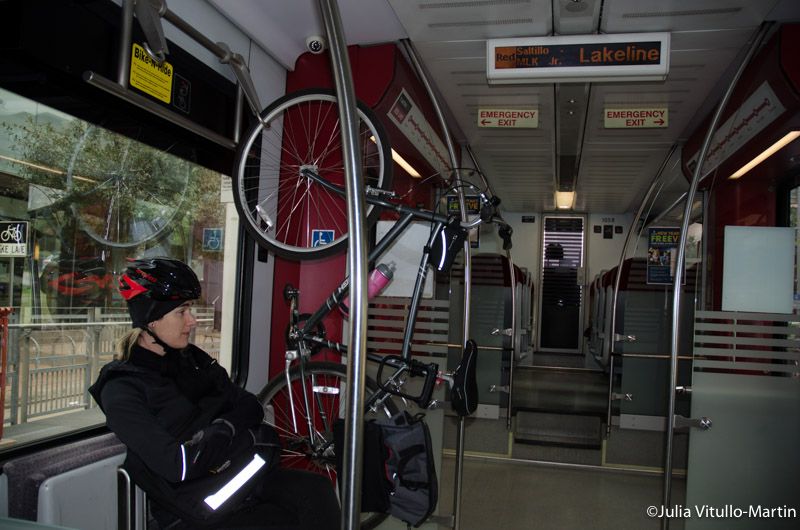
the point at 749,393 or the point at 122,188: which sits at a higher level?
the point at 122,188

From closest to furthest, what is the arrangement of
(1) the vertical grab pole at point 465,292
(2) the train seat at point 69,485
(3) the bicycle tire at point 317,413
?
(2) the train seat at point 69,485 < (3) the bicycle tire at point 317,413 < (1) the vertical grab pole at point 465,292

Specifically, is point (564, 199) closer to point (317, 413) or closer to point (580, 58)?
point (580, 58)

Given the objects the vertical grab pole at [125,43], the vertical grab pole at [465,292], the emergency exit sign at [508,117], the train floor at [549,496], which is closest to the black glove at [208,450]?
the vertical grab pole at [125,43]

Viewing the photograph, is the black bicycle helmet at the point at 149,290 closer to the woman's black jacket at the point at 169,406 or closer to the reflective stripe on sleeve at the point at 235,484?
the woman's black jacket at the point at 169,406

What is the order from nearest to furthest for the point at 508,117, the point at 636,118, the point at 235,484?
the point at 235,484 < the point at 636,118 < the point at 508,117

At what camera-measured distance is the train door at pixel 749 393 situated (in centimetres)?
287

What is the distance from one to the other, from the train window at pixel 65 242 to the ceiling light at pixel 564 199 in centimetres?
605

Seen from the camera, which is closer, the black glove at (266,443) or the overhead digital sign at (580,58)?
the black glove at (266,443)

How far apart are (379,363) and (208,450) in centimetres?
93

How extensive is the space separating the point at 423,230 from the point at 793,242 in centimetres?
172

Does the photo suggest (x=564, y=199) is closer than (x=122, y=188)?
No

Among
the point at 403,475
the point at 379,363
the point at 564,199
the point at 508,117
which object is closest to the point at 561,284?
the point at 564,199

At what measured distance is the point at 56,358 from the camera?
233 cm

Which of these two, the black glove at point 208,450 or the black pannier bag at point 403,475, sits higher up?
the black glove at point 208,450
